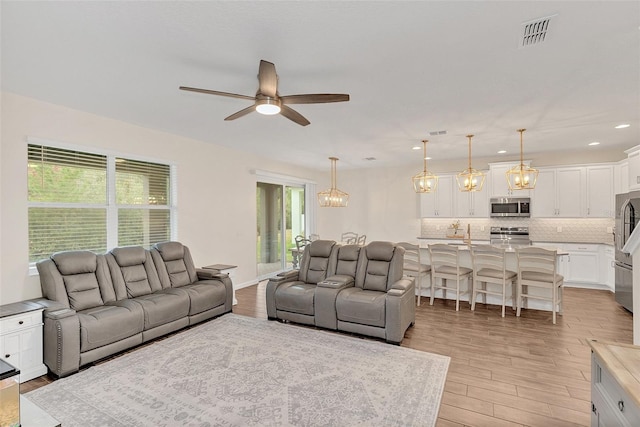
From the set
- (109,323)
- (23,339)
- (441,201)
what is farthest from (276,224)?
(23,339)

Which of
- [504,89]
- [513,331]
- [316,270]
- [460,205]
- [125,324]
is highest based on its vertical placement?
[504,89]

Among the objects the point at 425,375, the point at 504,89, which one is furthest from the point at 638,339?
the point at 504,89

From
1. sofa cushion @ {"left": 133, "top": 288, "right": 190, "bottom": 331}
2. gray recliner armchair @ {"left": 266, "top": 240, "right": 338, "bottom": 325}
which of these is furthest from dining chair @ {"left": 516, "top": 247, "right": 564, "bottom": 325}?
sofa cushion @ {"left": 133, "top": 288, "right": 190, "bottom": 331}

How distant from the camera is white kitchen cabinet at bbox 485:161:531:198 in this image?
6.75 m

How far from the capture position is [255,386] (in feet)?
9.09

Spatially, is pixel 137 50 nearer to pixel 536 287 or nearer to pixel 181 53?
pixel 181 53

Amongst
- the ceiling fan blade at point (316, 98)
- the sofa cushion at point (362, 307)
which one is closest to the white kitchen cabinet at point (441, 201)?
the sofa cushion at point (362, 307)

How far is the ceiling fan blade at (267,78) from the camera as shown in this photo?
242 cm

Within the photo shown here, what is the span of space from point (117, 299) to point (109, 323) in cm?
66

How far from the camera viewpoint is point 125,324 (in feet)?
11.0

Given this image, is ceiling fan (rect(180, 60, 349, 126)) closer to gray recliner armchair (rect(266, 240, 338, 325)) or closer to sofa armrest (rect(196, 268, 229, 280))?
gray recliner armchair (rect(266, 240, 338, 325))

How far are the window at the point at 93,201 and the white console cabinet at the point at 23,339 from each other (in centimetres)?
99

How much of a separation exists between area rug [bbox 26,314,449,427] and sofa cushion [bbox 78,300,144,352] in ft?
0.78

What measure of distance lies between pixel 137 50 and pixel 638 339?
4.17 meters
